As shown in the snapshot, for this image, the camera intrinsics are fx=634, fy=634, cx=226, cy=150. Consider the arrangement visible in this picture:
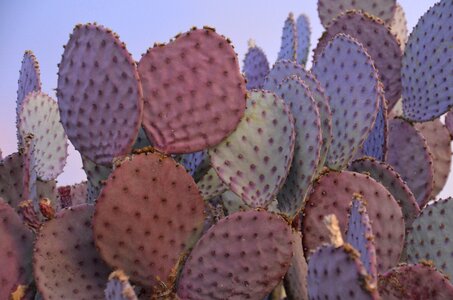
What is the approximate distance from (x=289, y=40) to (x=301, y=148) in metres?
1.92

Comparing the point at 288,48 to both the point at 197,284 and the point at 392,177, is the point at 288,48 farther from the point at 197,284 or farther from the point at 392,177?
the point at 197,284

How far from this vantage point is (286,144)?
1.92 m

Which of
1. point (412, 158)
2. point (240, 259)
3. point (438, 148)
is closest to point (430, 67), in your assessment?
point (412, 158)

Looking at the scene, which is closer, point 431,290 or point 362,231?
point 362,231

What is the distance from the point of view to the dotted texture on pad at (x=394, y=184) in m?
2.21

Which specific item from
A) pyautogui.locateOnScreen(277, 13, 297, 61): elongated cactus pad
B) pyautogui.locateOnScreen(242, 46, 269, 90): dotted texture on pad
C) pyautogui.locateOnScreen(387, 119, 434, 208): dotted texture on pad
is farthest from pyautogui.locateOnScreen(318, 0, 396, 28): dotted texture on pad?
pyautogui.locateOnScreen(387, 119, 434, 208): dotted texture on pad

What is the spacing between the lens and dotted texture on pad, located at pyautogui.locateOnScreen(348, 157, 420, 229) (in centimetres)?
221

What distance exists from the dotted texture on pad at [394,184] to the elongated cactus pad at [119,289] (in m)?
1.13

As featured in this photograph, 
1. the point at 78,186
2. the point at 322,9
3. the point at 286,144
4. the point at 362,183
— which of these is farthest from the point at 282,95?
the point at 322,9

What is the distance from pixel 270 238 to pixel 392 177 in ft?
2.55

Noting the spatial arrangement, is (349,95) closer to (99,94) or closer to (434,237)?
(434,237)

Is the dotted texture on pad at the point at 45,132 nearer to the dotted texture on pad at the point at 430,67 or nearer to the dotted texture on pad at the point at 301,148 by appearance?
the dotted texture on pad at the point at 301,148

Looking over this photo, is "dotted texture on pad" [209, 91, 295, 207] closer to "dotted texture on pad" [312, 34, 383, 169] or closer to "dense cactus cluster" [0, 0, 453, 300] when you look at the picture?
"dense cactus cluster" [0, 0, 453, 300]

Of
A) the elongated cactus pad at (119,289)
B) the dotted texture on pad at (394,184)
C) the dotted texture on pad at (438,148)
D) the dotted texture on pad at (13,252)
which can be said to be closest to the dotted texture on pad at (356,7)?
the dotted texture on pad at (438,148)
